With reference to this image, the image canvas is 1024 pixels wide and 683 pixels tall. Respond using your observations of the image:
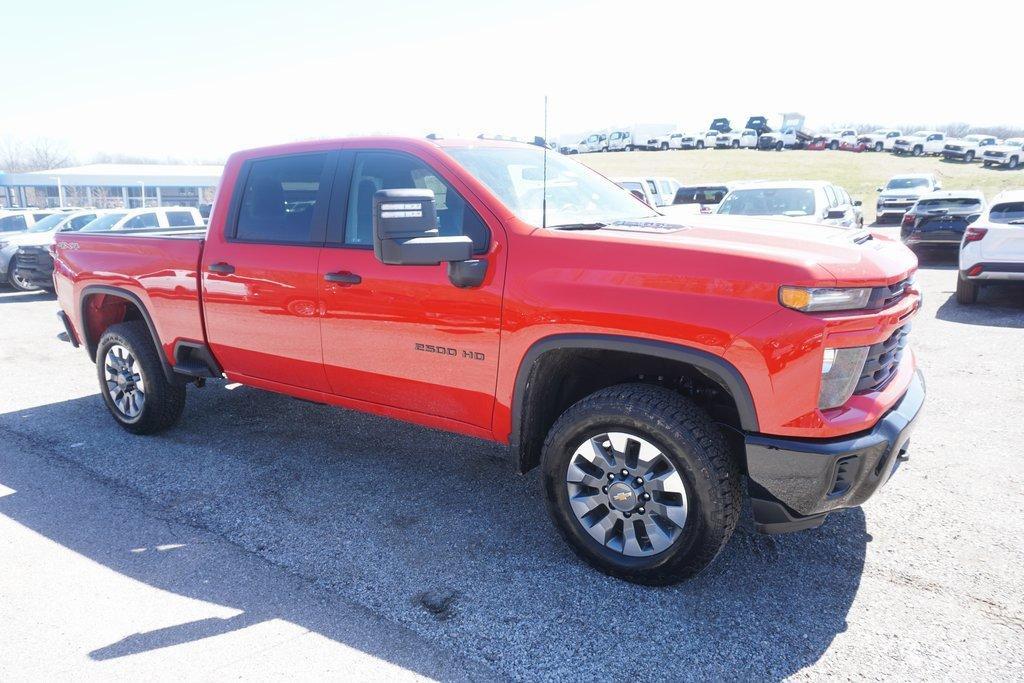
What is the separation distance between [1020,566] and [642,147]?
63.6 meters

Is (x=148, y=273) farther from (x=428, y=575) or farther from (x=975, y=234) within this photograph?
(x=975, y=234)

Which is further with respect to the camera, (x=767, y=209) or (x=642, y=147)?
(x=642, y=147)

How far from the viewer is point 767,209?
11.4 metres

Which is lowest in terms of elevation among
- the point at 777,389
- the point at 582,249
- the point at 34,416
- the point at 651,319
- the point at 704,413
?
the point at 34,416

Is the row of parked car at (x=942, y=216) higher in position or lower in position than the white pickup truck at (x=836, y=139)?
lower

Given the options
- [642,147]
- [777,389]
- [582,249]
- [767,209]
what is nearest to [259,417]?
[582,249]

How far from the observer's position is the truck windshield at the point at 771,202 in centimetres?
1116

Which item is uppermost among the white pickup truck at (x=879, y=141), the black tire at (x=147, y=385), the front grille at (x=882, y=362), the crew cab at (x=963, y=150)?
the white pickup truck at (x=879, y=141)

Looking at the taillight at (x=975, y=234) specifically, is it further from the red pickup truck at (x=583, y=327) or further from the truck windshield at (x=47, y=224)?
the truck windshield at (x=47, y=224)

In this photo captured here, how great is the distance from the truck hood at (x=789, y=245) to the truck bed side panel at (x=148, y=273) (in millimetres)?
2795

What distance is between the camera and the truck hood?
2.75 meters

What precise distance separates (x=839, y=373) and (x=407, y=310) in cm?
198

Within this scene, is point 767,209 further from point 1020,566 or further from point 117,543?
point 117,543

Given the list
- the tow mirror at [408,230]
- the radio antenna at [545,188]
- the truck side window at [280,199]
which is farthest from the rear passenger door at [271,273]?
the radio antenna at [545,188]
